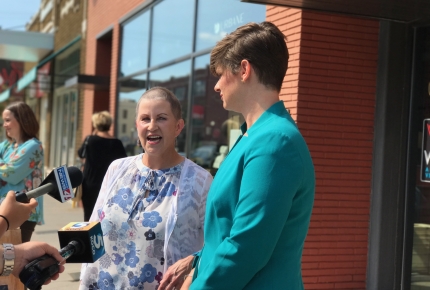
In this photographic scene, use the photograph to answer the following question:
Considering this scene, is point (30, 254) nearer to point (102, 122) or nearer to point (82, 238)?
point (82, 238)

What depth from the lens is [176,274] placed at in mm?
2691

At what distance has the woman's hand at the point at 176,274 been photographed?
8.79 ft

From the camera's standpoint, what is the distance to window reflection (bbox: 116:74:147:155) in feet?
38.3

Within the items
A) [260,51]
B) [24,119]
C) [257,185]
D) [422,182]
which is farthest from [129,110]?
[257,185]

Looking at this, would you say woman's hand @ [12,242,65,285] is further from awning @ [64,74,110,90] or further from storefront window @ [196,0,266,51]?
awning @ [64,74,110,90]

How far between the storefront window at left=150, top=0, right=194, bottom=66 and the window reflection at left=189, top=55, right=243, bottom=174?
0.77 metres

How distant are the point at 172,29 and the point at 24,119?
462 cm

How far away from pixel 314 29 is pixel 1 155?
3.34 m

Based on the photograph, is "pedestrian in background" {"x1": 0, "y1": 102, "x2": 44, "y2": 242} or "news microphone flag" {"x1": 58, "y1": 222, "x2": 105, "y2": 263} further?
"pedestrian in background" {"x1": 0, "y1": 102, "x2": 44, "y2": 242}

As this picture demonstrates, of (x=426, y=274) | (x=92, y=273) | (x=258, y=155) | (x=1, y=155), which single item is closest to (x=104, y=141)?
(x=1, y=155)

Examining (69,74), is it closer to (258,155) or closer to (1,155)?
(1,155)

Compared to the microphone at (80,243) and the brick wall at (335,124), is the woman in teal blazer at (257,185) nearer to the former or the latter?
the microphone at (80,243)

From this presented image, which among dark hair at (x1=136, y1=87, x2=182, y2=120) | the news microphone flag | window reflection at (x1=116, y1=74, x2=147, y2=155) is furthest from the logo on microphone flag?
window reflection at (x1=116, y1=74, x2=147, y2=155)

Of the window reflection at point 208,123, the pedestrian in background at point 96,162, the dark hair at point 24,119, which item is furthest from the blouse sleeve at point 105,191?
the window reflection at point 208,123
